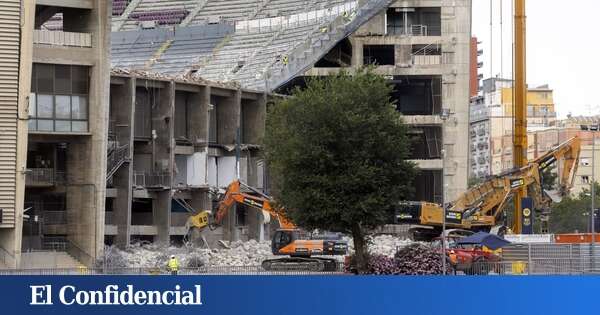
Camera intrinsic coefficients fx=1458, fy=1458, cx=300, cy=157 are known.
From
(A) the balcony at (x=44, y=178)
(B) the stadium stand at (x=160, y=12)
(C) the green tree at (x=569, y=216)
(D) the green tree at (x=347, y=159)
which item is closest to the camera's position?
(D) the green tree at (x=347, y=159)

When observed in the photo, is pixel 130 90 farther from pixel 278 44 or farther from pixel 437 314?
pixel 437 314

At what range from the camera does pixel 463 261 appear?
2640 inches

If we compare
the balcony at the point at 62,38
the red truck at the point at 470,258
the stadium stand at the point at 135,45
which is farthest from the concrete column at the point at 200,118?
the red truck at the point at 470,258

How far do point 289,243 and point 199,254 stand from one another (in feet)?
28.5

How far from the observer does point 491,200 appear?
301ft

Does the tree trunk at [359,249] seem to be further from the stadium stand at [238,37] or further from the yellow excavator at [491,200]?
the stadium stand at [238,37]

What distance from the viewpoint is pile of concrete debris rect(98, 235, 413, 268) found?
80750mm

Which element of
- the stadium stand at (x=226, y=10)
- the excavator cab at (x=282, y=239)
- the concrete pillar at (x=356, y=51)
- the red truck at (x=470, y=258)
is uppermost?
the stadium stand at (x=226, y=10)

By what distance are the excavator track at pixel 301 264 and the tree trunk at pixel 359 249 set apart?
1.81 m

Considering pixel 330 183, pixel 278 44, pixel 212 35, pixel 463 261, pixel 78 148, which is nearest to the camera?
pixel 463 261

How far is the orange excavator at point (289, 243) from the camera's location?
73.6 meters

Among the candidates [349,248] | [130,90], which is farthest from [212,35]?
[349,248]

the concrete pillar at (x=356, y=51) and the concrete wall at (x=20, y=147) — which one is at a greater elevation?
the concrete pillar at (x=356, y=51)

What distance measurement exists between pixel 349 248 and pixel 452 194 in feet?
115
